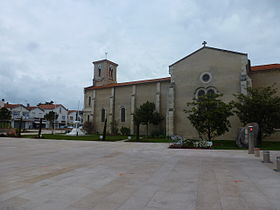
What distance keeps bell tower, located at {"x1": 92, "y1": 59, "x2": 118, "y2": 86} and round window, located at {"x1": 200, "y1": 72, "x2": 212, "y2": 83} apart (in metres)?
25.4

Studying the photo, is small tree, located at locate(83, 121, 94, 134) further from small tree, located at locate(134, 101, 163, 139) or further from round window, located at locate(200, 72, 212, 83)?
round window, located at locate(200, 72, 212, 83)

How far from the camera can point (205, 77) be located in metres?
29.9

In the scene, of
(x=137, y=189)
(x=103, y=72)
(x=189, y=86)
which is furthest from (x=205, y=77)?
(x=137, y=189)

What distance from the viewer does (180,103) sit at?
3127 cm

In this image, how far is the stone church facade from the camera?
27625 millimetres

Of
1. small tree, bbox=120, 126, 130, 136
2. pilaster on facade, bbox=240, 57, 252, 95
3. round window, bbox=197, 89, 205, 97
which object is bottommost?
small tree, bbox=120, 126, 130, 136

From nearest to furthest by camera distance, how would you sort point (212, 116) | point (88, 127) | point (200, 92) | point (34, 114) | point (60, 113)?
point (212, 116) < point (200, 92) < point (88, 127) < point (34, 114) < point (60, 113)

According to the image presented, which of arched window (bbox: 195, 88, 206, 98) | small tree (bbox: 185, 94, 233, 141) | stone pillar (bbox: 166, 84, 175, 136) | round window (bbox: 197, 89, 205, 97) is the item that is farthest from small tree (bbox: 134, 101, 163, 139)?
small tree (bbox: 185, 94, 233, 141)

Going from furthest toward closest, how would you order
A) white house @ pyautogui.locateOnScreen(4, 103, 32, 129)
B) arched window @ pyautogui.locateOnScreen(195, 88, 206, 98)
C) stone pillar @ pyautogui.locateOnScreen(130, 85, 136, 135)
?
white house @ pyautogui.locateOnScreen(4, 103, 32, 129), stone pillar @ pyautogui.locateOnScreen(130, 85, 136, 135), arched window @ pyautogui.locateOnScreen(195, 88, 206, 98)

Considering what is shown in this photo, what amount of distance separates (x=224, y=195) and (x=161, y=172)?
3.15 metres

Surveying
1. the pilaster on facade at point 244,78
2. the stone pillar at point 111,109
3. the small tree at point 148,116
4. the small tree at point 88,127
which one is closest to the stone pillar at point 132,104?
the stone pillar at point 111,109

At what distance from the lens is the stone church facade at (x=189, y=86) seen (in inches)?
1088

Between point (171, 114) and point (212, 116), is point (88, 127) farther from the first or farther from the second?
point (212, 116)

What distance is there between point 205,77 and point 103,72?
86.5 feet
